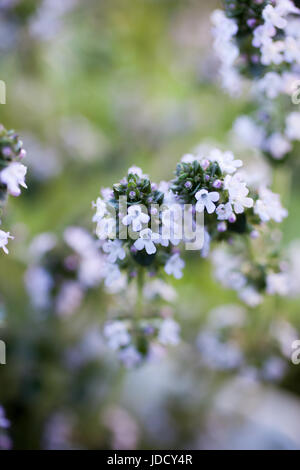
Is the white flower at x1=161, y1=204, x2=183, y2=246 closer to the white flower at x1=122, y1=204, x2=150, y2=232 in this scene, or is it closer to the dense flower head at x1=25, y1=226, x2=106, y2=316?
the white flower at x1=122, y1=204, x2=150, y2=232

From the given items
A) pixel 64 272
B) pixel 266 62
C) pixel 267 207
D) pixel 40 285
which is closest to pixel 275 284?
pixel 267 207

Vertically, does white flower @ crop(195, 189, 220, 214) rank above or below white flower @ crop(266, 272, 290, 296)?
above

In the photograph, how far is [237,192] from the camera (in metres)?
1.40

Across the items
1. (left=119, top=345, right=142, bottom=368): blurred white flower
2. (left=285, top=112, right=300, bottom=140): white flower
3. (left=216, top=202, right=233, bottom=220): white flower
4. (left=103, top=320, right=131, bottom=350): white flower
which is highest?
(left=285, top=112, right=300, bottom=140): white flower

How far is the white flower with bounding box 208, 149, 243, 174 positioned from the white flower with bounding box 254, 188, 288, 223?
17 centimetres

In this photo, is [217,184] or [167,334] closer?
[217,184]

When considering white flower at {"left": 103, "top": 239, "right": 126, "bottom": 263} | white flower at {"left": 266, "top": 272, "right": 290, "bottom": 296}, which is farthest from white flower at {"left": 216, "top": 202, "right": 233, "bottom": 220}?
white flower at {"left": 266, "top": 272, "right": 290, "bottom": 296}

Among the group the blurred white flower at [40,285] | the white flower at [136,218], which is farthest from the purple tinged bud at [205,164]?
the blurred white flower at [40,285]

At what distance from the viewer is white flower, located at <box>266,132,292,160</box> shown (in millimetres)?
1950

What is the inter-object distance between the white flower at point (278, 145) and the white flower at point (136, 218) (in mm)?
870

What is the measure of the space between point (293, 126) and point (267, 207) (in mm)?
576

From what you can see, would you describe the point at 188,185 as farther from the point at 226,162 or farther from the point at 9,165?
the point at 9,165

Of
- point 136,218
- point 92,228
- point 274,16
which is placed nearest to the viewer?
point 136,218

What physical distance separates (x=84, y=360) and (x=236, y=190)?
4.86 ft
